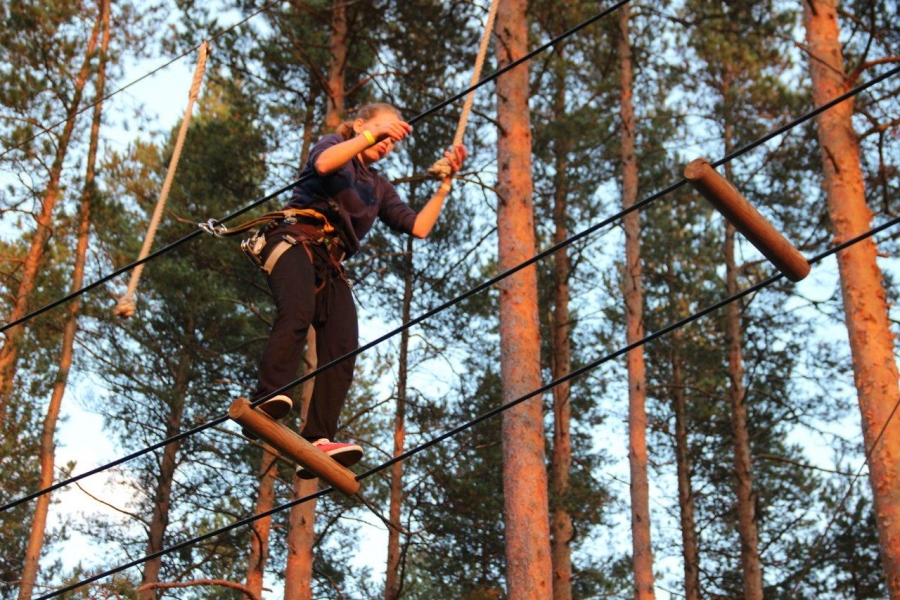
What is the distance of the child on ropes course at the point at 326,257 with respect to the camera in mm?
3932

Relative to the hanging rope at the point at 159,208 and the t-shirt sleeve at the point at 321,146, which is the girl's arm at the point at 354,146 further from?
the hanging rope at the point at 159,208

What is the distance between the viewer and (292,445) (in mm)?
3701

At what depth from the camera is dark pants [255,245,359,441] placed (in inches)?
154

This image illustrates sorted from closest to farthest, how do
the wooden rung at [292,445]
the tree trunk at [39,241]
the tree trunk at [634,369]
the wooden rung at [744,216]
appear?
the wooden rung at [744,216] < the wooden rung at [292,445] < the tree trunk at [634,369] < the tree trunk at [39,241]

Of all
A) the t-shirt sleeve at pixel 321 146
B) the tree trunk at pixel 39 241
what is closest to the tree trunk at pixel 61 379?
the tree trunk at pixel 39 241

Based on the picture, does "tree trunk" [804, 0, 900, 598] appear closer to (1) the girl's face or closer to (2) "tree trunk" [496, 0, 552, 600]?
(2) "tree trunk" [496, 0, 552, 600]

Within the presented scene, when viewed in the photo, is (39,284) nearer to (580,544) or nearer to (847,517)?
(580,544)

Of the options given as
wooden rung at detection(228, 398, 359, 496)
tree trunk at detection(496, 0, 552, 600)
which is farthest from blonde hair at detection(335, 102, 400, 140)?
tree trunk at detection(496, 0, 552, 600)

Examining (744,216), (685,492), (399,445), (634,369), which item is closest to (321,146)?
(744,216)

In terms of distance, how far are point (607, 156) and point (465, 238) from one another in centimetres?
301

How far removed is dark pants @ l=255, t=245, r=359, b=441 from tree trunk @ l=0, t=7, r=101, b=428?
927 centimetres

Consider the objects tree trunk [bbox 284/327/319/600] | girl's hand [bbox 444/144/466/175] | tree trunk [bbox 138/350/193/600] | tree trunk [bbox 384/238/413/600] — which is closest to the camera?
girl's hand [bbox 444/144/466/175]

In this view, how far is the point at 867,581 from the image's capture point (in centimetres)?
1594

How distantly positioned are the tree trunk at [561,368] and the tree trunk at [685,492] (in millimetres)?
1883
